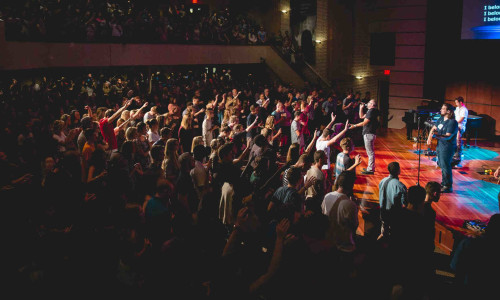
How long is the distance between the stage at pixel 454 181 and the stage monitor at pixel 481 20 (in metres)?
2.92

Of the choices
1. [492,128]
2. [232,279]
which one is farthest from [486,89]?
[232,279]

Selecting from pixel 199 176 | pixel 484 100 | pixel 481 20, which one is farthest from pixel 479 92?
pixel 199 176

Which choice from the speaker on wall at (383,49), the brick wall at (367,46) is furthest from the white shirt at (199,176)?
the speaker on wall at (383,49)

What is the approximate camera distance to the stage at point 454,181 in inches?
239

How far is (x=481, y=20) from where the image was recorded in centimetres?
1150

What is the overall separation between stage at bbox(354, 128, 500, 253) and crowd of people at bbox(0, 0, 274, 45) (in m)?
8.01

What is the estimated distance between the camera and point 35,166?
17.8 ft

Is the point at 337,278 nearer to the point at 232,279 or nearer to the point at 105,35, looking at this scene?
the point at 232,279

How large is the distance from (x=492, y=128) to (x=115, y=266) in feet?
38.9

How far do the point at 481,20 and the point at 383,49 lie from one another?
413cm

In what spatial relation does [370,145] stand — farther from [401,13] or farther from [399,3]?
[399,3]

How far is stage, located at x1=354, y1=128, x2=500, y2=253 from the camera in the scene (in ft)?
19.9

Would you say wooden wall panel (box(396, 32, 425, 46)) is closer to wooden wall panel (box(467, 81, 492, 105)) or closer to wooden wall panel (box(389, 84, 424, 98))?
wooden wall panel (box(389, 84, 424, 98))

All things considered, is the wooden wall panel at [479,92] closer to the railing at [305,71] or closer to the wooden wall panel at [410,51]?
the wooden wall panel at [410,51]
